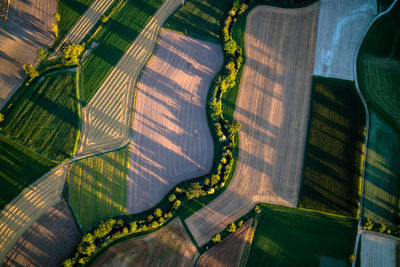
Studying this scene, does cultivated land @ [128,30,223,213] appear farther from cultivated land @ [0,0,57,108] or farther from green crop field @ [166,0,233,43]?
cultivated land @ [0,0,57,108]

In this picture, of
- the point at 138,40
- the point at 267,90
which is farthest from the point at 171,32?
the point at 267,90

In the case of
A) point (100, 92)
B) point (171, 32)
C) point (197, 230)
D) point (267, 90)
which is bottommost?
point (197, 230)

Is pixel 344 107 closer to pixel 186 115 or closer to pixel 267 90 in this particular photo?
pixel 267 90

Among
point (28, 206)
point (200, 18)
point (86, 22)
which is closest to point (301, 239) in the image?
point (28, 206)

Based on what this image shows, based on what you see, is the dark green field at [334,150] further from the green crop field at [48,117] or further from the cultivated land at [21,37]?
the cultivated land at [21,37]

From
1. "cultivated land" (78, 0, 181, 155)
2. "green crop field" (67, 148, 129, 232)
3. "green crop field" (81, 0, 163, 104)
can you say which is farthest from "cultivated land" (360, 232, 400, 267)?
"green crop field" (81, 0, 163, 104)
